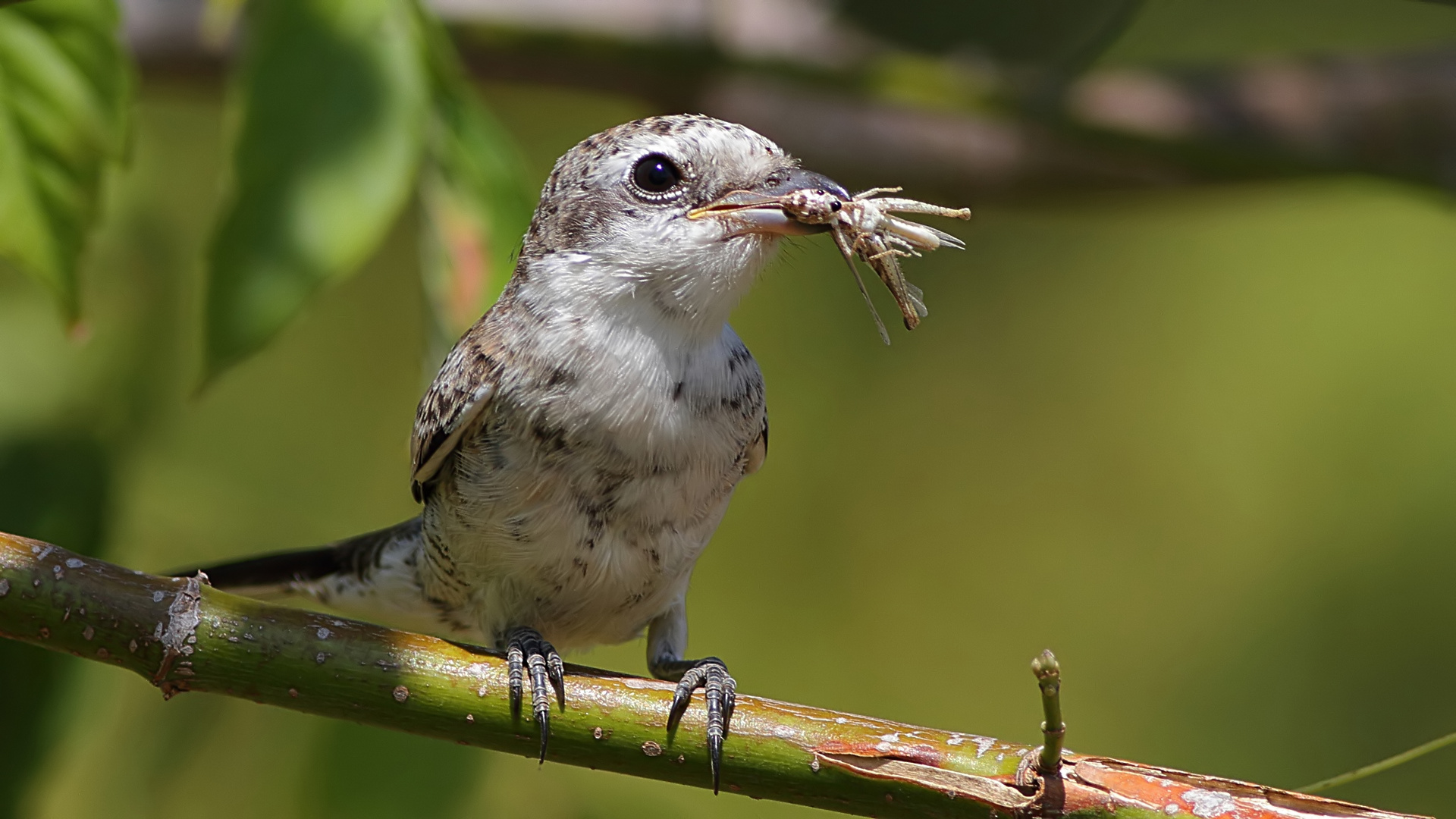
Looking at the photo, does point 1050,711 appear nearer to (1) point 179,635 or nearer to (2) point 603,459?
(2) point 603,459

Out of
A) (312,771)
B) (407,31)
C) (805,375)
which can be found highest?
(805,375)

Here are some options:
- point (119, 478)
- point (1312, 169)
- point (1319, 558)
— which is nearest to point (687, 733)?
point (119, 478)

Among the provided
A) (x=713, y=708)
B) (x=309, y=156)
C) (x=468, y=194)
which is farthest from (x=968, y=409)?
(x=309, y=156)

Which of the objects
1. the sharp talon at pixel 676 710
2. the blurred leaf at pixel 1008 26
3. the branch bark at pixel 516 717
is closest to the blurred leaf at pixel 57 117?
the branch bark at pixel 516 717

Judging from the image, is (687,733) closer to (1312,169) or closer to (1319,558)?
(1312,169)

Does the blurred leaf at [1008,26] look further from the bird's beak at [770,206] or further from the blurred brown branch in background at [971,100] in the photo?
the bird's beak at [770,206]

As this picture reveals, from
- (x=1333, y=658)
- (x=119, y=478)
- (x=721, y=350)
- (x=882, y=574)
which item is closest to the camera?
(x=721, y=350)
